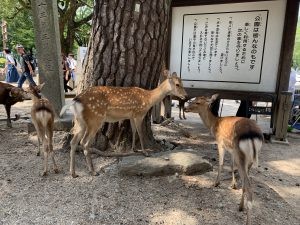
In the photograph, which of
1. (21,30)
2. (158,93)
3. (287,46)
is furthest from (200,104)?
(21,30)

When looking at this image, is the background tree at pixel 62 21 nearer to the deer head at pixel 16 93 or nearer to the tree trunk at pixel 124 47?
the deer head at pixel 16 93

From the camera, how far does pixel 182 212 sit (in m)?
3.29

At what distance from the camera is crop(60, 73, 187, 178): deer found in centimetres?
396

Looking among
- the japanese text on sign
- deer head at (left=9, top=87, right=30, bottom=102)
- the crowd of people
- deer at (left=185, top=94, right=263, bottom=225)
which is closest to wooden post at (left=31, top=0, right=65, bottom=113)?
deer head at (left=9, top=87, right=30, bottom=102)

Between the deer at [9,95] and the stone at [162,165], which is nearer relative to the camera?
the stone at [162,165]

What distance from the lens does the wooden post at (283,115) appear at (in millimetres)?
6629

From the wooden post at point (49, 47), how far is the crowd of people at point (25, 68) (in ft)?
14.6

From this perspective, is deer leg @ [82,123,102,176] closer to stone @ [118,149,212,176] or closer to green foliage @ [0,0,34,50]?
stone @ [118,149,212,176]

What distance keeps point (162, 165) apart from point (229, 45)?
4.00 metres

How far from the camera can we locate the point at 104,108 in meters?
4.06

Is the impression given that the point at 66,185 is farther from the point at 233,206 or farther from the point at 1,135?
the point at 1,135

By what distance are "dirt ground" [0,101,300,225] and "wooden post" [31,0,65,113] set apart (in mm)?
1811

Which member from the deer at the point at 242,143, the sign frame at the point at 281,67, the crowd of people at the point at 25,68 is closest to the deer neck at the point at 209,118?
the deer at the point at 242,143

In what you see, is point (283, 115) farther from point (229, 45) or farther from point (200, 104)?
point (200, 104)
